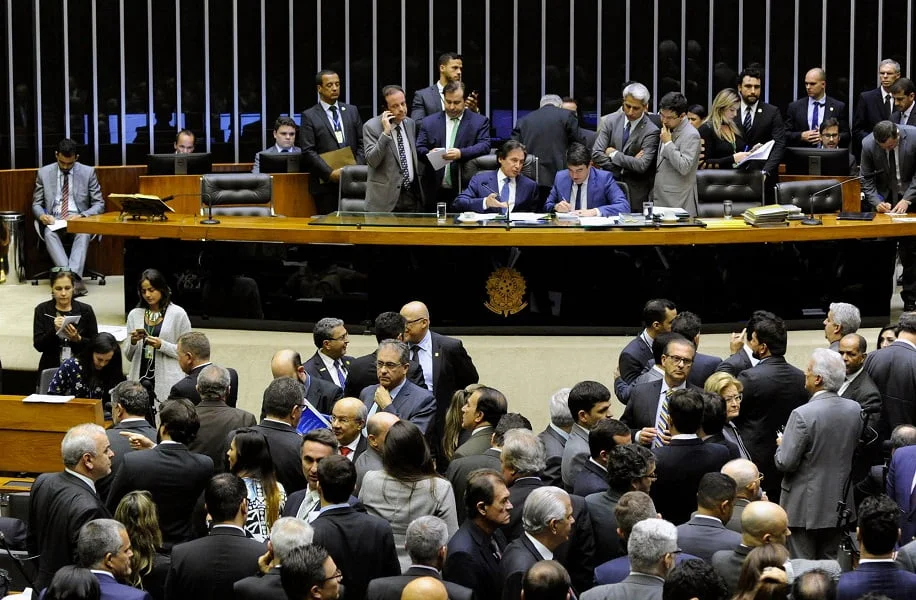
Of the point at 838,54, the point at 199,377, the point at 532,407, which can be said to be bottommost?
the point at 532,407

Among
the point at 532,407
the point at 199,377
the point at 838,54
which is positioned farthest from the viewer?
the point at 838,54

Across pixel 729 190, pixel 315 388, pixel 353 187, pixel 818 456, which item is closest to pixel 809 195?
pixel 729 190

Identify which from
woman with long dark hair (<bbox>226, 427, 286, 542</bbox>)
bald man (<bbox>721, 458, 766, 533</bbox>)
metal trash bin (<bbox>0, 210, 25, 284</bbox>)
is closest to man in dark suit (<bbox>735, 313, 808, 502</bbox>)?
bald man (<bbox>721, 458, 766, 533</bbox>)

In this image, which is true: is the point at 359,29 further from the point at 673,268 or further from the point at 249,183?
the point at 673,268

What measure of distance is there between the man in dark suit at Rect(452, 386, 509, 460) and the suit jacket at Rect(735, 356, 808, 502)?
4.46 feet

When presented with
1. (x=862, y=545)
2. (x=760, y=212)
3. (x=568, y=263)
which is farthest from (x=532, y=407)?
(x=862, y=545)

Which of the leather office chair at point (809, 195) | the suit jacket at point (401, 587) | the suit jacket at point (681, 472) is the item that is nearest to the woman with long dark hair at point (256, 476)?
the suit jacket at point (401, 587)

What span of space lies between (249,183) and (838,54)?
21.0ft

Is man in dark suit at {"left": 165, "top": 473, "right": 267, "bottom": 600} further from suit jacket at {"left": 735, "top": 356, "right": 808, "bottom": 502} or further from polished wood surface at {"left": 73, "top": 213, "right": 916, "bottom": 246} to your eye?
polished wood surface at {"left": 73, "top": 213, "right": 916, "bottom": 246}

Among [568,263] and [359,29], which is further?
[359,29]

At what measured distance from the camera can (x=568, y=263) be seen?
10031 millimetres

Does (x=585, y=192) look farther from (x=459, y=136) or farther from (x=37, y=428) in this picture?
(x=37, y=428)

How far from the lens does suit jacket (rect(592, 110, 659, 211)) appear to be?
10891mm

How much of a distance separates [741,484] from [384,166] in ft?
18.3
